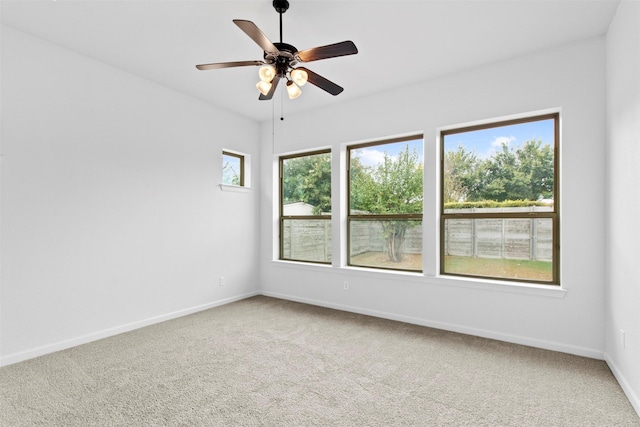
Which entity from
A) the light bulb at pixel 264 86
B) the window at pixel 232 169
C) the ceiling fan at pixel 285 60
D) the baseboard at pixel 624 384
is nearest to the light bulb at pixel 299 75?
the ceiling fan at pixel 285 60

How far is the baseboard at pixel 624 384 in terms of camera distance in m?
2.06

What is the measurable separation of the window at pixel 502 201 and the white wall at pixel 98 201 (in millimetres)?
3074

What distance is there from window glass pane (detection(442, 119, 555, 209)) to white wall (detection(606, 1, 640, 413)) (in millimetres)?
525

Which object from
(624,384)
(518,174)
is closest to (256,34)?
(518,174)

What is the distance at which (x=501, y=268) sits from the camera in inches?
134

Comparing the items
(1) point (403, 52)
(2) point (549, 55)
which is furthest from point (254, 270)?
(2) point (549, 55)

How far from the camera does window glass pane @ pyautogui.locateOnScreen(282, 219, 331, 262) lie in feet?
15.5

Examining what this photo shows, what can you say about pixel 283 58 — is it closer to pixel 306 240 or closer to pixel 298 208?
pixel 298 208

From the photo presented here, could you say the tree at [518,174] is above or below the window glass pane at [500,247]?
above

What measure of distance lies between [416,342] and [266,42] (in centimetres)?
294

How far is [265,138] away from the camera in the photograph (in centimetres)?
515

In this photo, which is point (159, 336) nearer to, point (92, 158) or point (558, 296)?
point (92, 158)

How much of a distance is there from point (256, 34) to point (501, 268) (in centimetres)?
319

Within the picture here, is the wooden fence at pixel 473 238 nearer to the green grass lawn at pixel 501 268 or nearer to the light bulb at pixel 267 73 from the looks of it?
the green grass lawn at pixel 501 268
